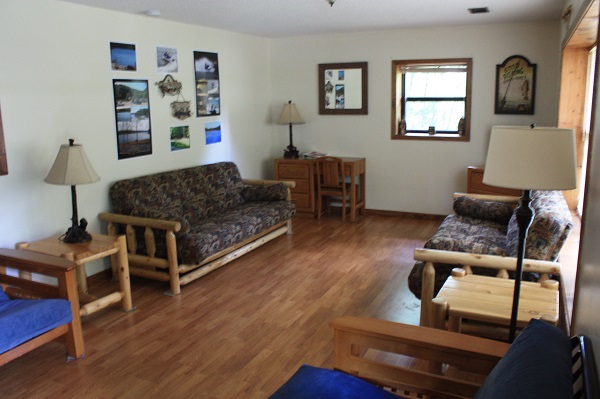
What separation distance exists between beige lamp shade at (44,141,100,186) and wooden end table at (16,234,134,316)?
1.48 ft

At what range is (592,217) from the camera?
6.13ft

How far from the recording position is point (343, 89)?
669 centimetres

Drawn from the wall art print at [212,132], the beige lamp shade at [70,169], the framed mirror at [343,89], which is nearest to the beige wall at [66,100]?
the wall art print at [212,132]

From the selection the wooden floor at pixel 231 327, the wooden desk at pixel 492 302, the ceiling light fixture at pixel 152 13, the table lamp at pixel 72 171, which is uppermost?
the ceiling light fixture at pixel 152 13

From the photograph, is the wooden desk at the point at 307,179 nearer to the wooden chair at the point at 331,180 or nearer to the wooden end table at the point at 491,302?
the wooden chair at the point at 331,180

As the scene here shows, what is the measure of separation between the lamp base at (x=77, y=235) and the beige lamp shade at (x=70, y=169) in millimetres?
347

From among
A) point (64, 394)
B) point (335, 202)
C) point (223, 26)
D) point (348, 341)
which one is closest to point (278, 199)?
point (335, 202)

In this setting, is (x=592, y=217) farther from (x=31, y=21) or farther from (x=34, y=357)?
(x=31, y=21)

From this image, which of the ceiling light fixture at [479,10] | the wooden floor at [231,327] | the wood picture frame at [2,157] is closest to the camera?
the wooden floor at [231,327]

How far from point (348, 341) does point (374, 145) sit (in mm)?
4793

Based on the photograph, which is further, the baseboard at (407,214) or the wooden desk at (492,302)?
the baseboard at (407,214)

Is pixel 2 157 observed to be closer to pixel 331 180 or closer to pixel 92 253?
pixel 92 253

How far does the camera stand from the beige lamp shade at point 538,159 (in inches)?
77.6

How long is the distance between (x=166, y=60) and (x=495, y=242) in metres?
3.51
